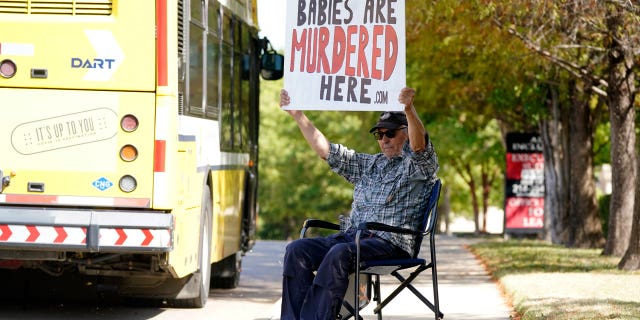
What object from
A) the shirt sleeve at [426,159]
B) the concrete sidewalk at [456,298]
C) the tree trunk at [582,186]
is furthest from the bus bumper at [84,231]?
the tree trunk at [582,186]

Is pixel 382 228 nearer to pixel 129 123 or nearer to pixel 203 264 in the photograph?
pixel 129 123

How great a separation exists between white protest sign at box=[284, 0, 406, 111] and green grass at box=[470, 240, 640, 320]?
10.2 feet

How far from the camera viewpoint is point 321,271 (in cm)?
807

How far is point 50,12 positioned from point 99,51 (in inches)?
19.5

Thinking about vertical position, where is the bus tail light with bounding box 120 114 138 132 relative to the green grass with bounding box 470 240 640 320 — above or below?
above

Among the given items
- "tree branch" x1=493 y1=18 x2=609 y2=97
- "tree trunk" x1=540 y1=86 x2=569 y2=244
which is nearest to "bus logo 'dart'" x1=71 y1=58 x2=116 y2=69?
"tree branch" x1=493 y1=18 x2=609 y2=97

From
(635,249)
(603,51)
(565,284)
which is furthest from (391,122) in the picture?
(603,51)

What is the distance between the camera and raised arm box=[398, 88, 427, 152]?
823cm

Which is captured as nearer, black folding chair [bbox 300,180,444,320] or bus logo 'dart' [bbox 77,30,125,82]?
black folding chair [bbox 300,180,444,320]

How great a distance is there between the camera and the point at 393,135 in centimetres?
877

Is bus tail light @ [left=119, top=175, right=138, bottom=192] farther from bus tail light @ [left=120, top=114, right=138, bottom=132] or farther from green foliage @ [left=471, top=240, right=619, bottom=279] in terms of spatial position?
green foliage @ [left=471, top=240, right=619, bottom=279]

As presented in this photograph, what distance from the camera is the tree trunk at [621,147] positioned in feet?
64.9

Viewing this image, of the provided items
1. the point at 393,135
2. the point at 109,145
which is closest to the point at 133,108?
the point at 109,145

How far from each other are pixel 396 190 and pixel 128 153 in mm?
2699
